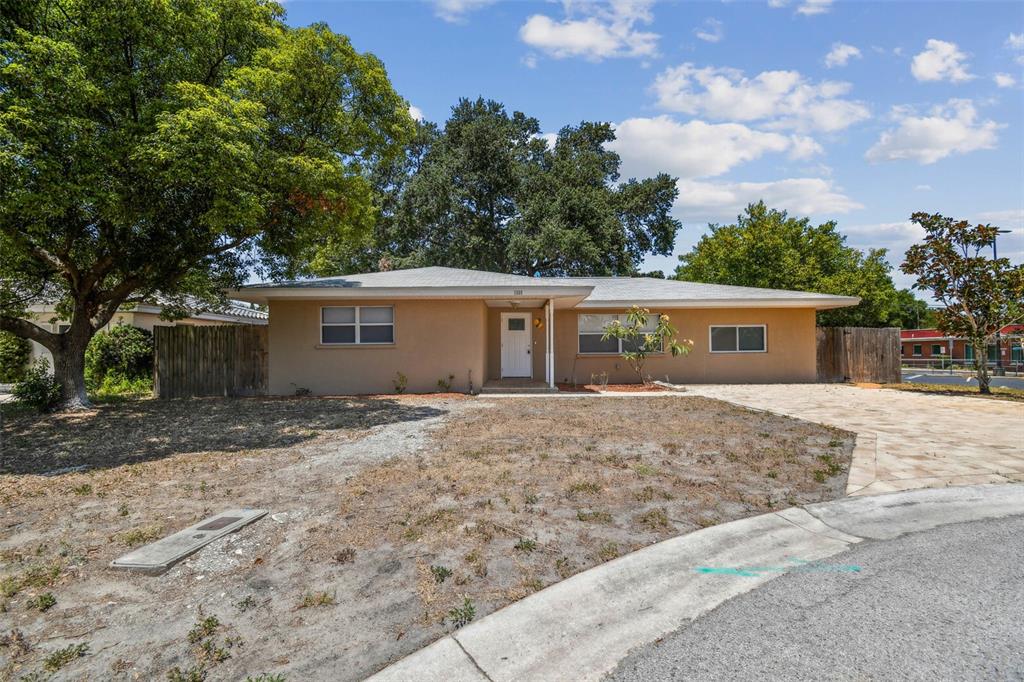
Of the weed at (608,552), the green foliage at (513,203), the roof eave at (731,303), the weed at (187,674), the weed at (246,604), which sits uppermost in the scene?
the green foliage at (513,203)

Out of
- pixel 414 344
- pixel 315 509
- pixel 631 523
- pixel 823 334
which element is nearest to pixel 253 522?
pixel 315 509

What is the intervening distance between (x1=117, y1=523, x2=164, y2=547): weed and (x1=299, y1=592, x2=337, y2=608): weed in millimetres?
1565

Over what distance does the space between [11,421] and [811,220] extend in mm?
38019

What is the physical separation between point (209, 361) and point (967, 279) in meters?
19.7

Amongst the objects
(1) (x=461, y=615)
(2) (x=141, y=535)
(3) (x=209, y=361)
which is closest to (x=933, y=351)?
(3) (x=209, y=361)

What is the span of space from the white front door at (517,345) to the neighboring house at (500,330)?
0.03 meters

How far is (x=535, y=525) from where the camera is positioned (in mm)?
4227

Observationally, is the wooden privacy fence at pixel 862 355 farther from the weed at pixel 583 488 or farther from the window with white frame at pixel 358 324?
the weed at pixel 583 488

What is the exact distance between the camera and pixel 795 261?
97.2 ft

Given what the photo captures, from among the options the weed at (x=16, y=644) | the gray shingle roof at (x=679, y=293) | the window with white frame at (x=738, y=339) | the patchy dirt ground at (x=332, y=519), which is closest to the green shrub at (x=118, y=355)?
the patchy dirt ground at (x=332, y=519)

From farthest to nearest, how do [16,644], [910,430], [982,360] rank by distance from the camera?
[982,360]
[910,430]
[16,644]

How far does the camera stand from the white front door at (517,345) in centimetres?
1695

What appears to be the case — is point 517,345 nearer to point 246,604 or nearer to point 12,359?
point 246,604

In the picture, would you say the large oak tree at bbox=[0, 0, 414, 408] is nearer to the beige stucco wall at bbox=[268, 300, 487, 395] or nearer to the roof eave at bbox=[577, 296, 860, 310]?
the beige stucco wall at bbox=[268, 300, 487, 395]
